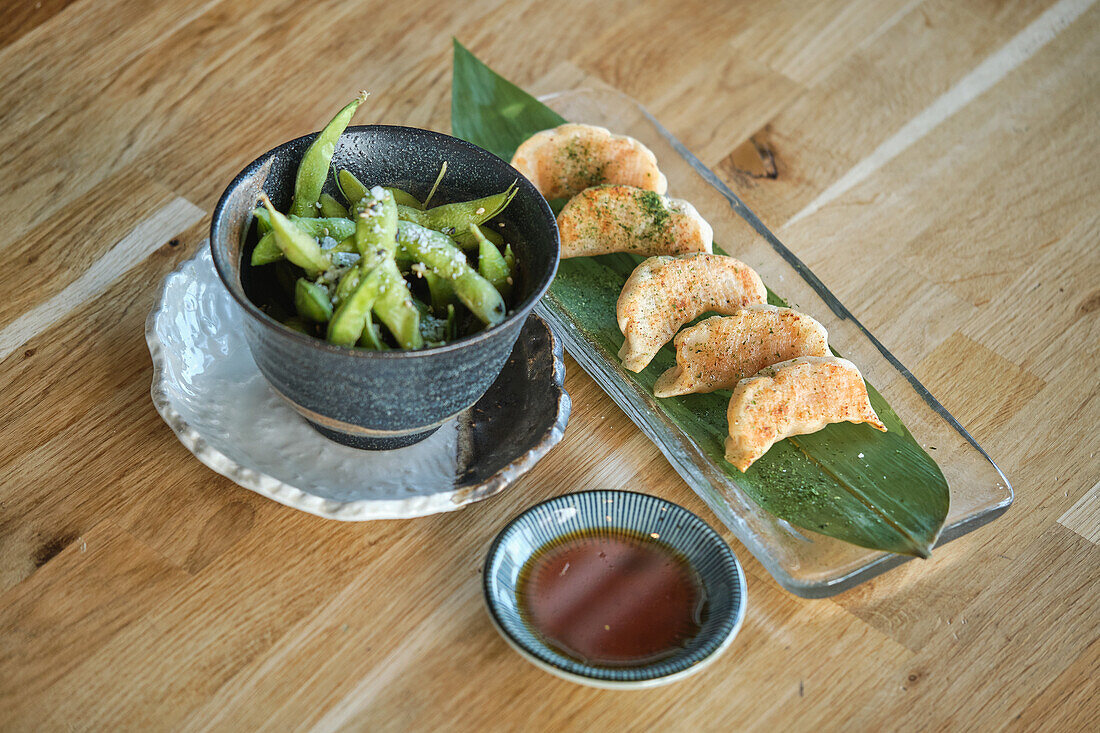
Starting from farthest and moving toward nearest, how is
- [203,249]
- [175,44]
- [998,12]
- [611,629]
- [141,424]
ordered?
1. [998,12]
2. [175,44]
3. [203,249]
4. [141,424]
5. [611,629]

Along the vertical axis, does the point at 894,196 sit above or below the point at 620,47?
below

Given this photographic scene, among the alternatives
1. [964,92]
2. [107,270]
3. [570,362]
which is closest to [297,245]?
[570,362]

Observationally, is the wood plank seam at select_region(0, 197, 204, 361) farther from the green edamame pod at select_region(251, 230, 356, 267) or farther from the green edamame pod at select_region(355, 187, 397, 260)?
the green edamame pod at select_region(355, 187, 397, 260)

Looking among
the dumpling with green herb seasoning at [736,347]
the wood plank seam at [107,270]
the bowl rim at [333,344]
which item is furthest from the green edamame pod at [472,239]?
the wood plank seam at [107,270]

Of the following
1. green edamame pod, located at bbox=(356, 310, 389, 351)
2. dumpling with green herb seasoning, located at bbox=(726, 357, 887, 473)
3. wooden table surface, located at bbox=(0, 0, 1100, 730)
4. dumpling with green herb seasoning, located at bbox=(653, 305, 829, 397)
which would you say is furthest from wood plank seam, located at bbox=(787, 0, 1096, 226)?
green edamame pod, located at bbox=(356, 310, 389, 351)

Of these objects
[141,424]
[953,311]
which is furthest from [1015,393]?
[141,424]

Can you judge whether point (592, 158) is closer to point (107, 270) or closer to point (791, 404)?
point (791, 404)

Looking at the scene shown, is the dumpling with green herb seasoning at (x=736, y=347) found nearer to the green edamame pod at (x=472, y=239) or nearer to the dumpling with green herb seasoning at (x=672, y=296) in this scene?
the dumpling with green herb seasoning at (x=672, y=296)

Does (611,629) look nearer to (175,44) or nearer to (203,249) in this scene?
(203,249)

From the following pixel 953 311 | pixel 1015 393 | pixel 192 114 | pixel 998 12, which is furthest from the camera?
pixel 998 12
